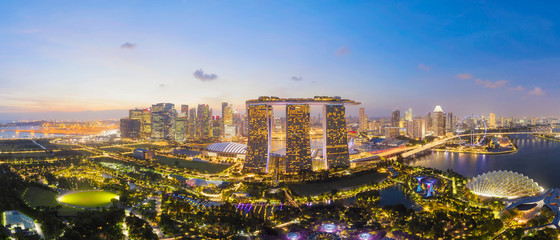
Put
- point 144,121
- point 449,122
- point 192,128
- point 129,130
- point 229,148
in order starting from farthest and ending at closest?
point 449,122 → point 192,128 → point 144,121 → point 129,130 → point 229,148

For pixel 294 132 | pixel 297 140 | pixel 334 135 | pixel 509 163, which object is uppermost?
pixel 294 132

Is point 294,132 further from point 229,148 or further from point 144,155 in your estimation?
point 144,155

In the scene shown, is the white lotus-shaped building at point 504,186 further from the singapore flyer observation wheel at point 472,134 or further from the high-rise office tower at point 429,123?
the high-rise office tower at point 429,123

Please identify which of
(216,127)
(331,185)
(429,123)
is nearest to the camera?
(331,185)

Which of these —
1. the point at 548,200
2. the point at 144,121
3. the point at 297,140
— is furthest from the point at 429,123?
the point at 144,121

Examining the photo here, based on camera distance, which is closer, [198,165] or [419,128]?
[198,165]

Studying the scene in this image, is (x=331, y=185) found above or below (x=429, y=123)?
below

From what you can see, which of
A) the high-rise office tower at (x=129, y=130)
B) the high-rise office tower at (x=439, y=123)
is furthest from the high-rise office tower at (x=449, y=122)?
the high-rise office tower at (x=129, y=130)
